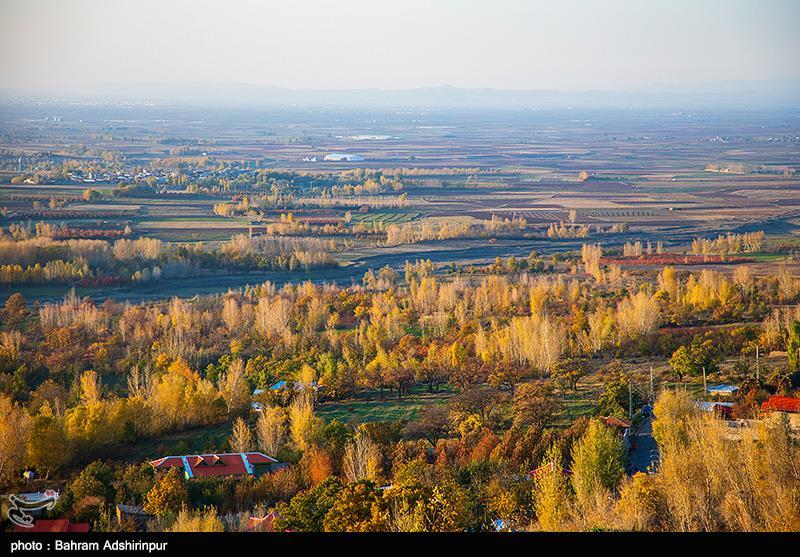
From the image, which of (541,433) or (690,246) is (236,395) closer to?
(541,433)

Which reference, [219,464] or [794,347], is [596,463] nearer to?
[219,464]

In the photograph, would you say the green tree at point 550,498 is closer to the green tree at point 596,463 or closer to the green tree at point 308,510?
the green tree at point 596,463

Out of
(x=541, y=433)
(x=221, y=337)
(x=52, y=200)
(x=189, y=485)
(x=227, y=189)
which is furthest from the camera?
(x=227, y=189)

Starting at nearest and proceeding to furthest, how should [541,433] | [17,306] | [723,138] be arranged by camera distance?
[541,433]
[17,306]
[723,138]

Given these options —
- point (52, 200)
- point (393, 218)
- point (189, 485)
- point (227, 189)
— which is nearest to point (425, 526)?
point (189, 485)

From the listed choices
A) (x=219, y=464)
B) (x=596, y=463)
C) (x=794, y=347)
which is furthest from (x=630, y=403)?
(x=219, y=464)

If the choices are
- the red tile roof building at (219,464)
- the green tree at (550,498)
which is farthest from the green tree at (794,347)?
the red tile roof building at (219,464)

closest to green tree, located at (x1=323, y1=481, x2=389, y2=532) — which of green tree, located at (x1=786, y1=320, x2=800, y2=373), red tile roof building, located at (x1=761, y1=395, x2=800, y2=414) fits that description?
red tile roof building, located at (x1=761, y1=395, x2=800, y2=414)
